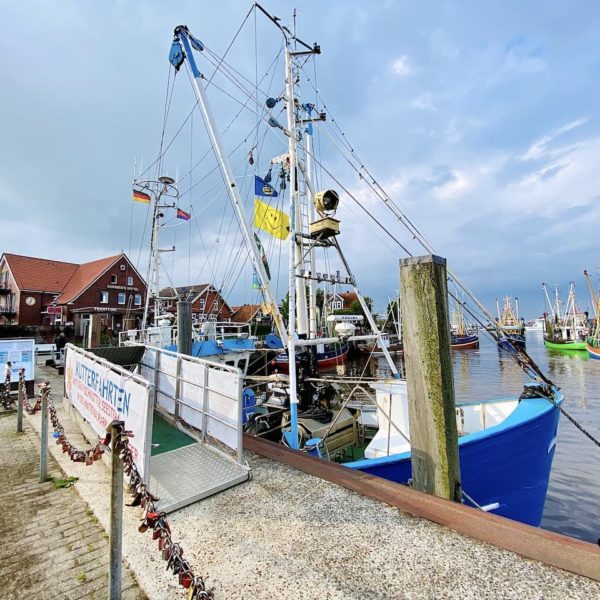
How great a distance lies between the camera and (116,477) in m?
2.43

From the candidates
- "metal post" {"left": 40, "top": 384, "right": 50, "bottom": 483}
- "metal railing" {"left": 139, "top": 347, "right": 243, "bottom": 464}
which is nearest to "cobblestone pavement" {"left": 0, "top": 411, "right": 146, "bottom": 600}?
"metal post" {"left": 40, "top": 384, "right": 50, "bottom": 483}

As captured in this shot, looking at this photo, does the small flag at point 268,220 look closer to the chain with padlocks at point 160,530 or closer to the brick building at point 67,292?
the chain with padlocks at point 160,530

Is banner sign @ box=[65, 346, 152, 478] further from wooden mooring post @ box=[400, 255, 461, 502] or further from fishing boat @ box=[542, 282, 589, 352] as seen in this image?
fishing boat @ box=[542, 282, 589, 352]

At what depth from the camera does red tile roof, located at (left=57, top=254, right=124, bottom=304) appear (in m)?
41.3

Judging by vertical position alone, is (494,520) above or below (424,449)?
below

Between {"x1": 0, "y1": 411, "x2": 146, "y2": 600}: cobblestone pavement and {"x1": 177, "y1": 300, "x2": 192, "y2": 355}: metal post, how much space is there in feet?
15.2

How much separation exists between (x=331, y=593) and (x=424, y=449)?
1714 millimetres

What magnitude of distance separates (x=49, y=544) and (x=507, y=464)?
6.20m

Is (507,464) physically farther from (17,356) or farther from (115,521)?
(17,356)

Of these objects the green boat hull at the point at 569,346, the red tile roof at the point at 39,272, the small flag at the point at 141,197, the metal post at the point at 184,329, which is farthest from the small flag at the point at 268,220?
the green boat hull at the point at 569,346

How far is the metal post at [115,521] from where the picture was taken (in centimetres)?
239

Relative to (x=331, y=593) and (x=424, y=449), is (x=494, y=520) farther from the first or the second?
(x=331, y=593)

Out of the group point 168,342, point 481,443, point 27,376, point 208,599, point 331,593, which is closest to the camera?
point 208,599

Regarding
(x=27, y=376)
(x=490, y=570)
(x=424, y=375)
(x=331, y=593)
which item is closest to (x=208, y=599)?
(x=331, y=593)
